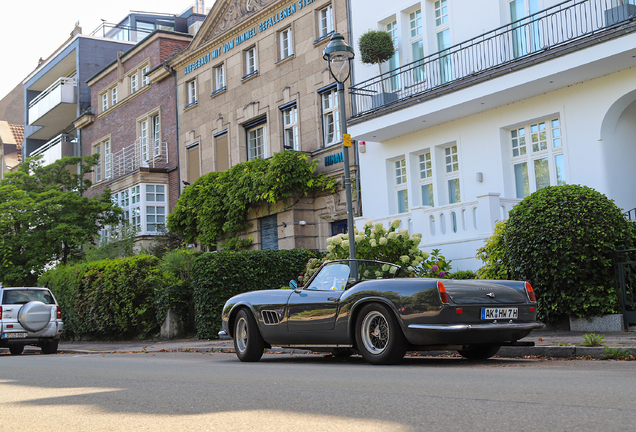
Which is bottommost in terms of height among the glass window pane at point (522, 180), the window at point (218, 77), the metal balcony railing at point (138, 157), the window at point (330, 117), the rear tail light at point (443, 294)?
the rear tail light at point (443, 294)

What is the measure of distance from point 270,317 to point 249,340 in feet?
1.87

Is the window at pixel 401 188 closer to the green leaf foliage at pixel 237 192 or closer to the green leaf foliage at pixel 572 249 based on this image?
the green leaf foliage at pixel 237 192

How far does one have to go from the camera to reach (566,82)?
15.1 metres

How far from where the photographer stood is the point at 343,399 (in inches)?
209

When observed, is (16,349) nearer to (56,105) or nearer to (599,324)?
(599,324)

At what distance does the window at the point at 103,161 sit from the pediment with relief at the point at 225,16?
9.18 m

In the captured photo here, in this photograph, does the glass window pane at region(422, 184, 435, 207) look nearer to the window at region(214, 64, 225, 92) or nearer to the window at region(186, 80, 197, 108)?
the window at region(214, 64, 225, 92)

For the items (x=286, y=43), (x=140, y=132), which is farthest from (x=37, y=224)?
(x=286, y=43)

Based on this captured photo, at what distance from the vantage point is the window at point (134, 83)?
109ft

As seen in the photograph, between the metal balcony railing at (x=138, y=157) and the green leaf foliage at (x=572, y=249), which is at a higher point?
the metal balcony railing at (x=138, y=157)

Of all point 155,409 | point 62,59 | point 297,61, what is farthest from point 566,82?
point 62,59

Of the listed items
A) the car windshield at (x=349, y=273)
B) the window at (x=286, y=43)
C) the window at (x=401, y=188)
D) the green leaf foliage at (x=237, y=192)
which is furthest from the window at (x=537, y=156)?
the window at (x=286, y=43)

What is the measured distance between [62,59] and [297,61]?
24.1 meters

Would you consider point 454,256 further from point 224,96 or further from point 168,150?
point 168,150
